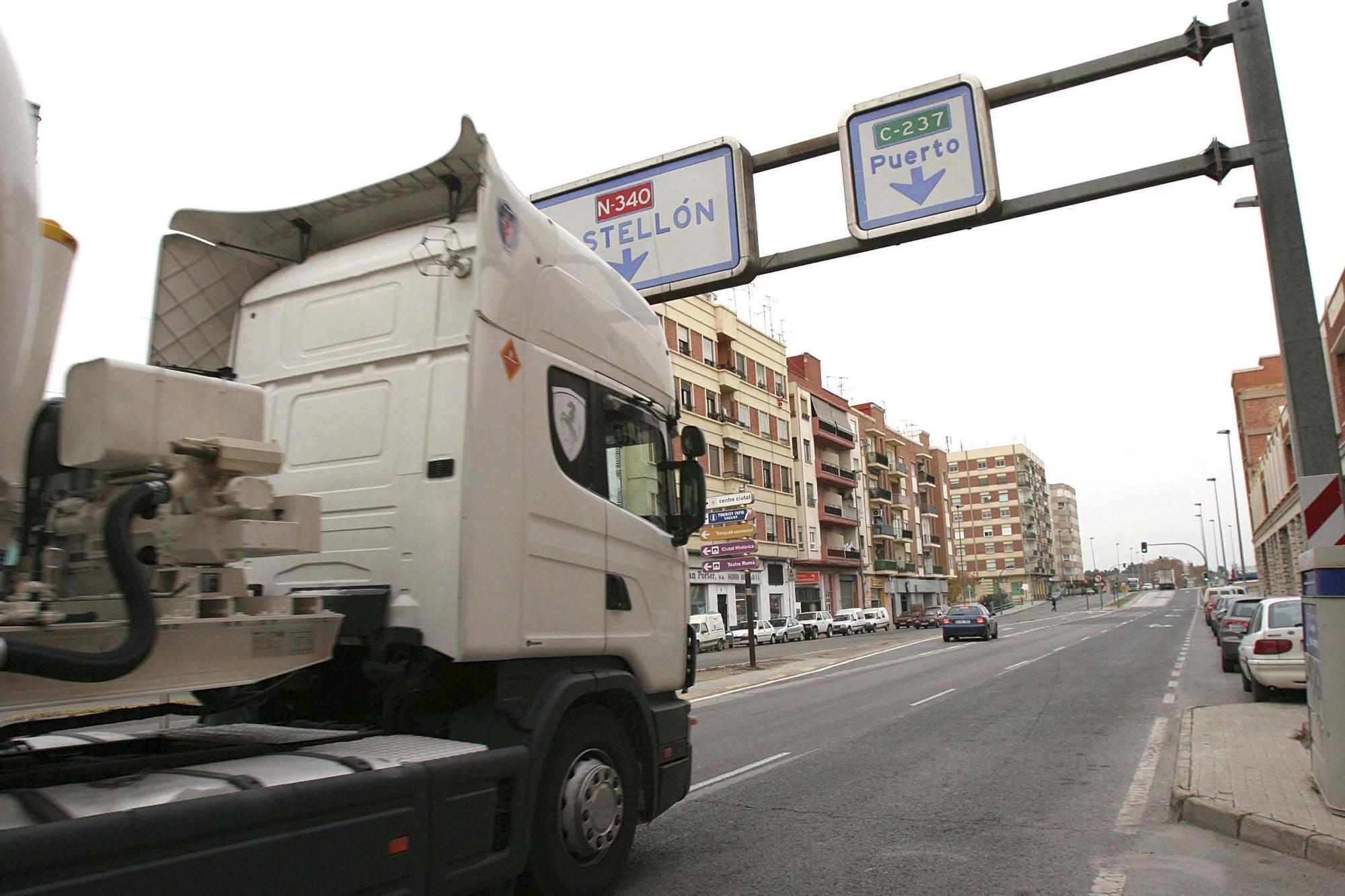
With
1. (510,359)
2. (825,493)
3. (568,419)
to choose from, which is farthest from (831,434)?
(510,359)

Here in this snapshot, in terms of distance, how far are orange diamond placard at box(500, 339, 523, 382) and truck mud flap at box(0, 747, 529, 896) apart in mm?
1703

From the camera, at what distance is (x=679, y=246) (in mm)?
8883

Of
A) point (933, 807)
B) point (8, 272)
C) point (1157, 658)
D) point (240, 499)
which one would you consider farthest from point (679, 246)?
point (1157, 658)

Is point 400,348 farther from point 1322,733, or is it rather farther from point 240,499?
point 1322,733

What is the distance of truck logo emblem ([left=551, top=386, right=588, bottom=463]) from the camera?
4.65m

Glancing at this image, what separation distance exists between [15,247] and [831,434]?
68.4 meters

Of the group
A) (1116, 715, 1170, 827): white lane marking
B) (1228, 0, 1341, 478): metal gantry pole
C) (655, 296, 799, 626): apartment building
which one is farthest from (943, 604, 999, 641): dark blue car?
(1228, 0, 1341, 478): metal gantry pole

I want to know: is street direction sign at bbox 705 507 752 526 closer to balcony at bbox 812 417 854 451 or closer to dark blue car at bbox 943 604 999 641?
dark blue car at bbox 943 604 999 641

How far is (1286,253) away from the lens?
6.66 meters

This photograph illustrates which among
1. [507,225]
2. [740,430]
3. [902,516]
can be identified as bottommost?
[507,225]

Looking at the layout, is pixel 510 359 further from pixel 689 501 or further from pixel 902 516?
pixel 902 516

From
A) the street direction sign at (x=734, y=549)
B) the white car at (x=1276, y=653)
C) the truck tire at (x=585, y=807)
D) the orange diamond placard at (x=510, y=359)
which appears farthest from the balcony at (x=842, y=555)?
the orange diamond placard at (x=510, y=359)

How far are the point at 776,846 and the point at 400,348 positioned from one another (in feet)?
12.8

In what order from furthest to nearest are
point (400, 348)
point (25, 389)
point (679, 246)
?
point (679, 246), point (400, 348), point (25, 389)
